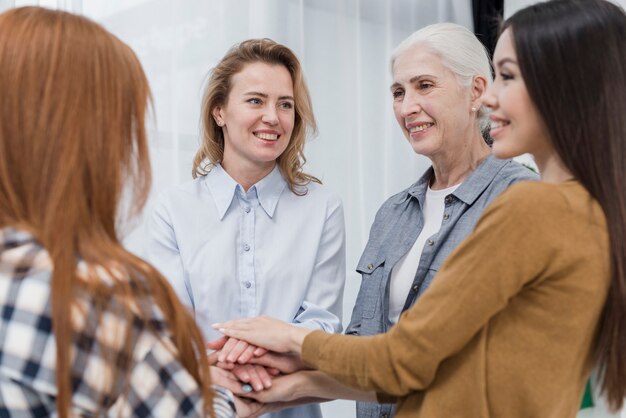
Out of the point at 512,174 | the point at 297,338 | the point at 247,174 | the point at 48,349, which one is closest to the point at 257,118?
the point at 247,174


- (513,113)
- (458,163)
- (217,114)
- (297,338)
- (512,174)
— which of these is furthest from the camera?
(217,114)

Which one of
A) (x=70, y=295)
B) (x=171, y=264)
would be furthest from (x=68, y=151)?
(x=171, y=264)

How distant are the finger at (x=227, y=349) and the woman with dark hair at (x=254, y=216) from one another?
0.71 ft

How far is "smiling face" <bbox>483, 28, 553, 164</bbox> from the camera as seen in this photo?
1185 millimetres

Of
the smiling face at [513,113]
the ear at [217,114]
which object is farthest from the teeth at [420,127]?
the smiling face at [513,113]

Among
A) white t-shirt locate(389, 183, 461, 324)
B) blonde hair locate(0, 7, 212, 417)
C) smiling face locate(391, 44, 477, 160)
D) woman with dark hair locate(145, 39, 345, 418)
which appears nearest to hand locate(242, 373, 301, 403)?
woman with dark hair locate(145, 39, 345, 418)

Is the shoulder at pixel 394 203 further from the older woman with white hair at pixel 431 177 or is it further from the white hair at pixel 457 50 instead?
the white hair at pixel 457 50

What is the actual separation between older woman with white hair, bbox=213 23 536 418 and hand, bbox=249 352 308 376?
37 cm

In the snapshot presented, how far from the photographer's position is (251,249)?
193cm

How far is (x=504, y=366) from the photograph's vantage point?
112cm

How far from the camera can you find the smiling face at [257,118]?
6.61ft

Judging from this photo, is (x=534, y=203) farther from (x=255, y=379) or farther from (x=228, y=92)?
(x=228, y=92)

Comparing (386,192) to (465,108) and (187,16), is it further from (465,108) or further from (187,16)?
(465,108)

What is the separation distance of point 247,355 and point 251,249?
1.52 feet
